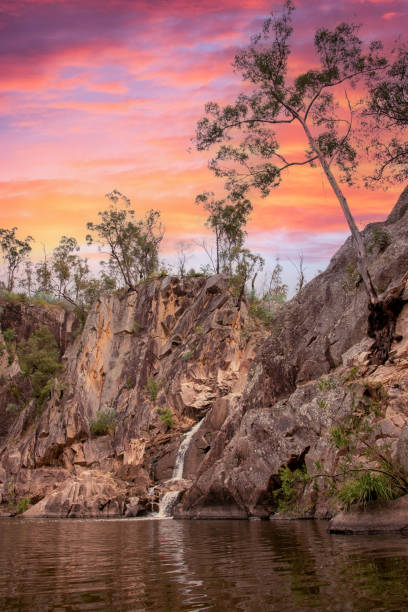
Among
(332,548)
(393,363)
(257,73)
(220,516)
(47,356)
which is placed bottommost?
(220,516)

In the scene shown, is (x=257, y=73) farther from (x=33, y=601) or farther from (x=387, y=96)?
(x=33, y=601)

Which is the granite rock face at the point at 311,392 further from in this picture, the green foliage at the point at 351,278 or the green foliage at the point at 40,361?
the green foliage at the point at 40,361

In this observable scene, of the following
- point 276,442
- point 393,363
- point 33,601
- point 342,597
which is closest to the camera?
point 342,597

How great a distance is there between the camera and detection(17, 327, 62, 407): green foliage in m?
57.7

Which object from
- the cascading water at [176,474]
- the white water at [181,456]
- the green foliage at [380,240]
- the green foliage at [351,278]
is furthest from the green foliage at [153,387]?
the green foliage at [380,240]

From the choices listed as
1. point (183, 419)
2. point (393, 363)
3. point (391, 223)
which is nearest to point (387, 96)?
point (391, 223)

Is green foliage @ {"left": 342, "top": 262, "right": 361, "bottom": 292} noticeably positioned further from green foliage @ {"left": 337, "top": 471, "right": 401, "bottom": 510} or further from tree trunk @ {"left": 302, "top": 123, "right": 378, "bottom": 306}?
green foliage @ {"left": 337, "top": 471, "right": 401, "bottom": 510}

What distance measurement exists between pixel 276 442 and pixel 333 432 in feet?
31.3

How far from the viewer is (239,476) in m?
23.8

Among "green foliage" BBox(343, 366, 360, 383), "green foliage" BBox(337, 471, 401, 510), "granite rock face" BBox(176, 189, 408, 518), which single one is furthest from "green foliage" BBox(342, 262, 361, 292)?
"green foliage" BBox(337, 471, 401, 510)

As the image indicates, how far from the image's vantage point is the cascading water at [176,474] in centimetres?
3069

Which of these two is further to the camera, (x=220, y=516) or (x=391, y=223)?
(x=391, y=223)

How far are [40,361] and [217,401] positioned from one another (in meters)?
31.6

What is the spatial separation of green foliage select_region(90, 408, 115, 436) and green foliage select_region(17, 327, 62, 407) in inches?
396
